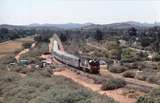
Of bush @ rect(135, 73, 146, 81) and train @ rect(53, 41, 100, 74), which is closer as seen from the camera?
bush @ rect(135, 73, 146, 81)

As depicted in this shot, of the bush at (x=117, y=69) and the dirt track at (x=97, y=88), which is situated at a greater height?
the dirt track at (x=97, y=88)

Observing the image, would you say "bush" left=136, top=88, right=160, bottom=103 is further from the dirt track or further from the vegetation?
the vegetation

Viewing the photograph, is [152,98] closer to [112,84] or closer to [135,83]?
[112,84]

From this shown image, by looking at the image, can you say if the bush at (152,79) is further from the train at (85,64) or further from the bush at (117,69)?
the bush at (117,69)

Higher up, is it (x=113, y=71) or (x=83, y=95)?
(x=83, y=95)

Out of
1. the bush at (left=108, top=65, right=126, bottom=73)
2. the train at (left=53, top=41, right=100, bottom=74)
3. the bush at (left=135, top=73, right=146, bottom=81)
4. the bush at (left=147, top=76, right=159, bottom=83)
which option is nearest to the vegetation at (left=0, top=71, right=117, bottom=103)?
the bush at (left=147, top=76, right=159, bottom=83)

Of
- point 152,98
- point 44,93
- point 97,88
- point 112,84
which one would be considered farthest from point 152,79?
point 44,93

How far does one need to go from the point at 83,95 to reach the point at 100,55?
64.3 meters

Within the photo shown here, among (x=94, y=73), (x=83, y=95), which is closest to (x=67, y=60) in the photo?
(x=94, y=73)

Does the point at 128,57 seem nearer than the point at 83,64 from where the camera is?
No

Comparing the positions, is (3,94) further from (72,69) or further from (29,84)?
(72,69)

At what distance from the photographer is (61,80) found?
38594mm

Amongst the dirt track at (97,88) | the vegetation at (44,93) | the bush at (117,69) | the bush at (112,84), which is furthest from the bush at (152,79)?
the vegetation at (44,93)

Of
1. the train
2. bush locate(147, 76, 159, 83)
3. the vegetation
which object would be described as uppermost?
the vegetation
